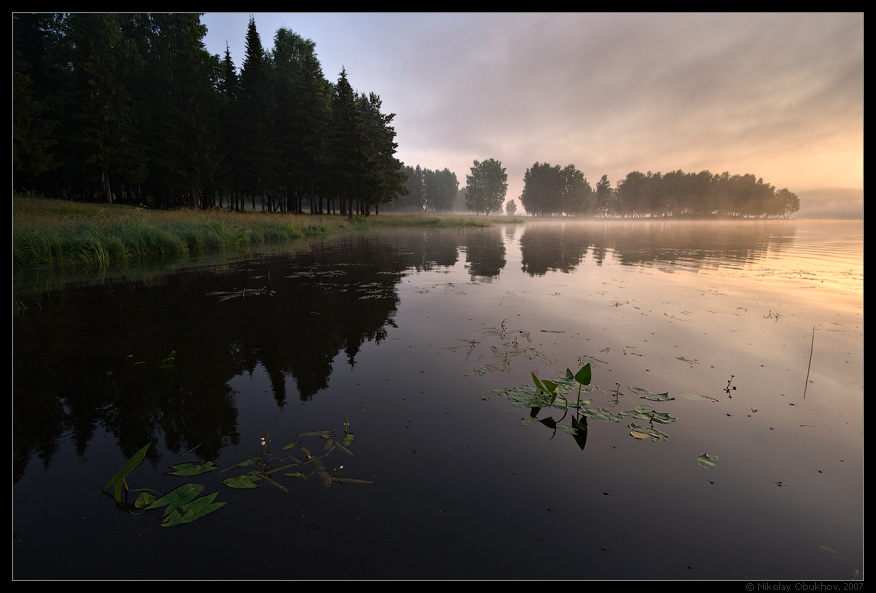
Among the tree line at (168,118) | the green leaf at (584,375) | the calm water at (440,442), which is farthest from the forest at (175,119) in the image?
the green leaf at (584,375)

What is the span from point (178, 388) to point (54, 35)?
52745 millimetres

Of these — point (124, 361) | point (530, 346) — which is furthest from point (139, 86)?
point (530, 346)

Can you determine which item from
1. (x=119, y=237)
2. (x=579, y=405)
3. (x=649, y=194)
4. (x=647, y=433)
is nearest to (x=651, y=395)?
(x=647, y=433)

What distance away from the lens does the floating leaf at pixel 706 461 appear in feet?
9.33

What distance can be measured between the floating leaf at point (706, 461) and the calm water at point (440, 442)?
0.05 metres

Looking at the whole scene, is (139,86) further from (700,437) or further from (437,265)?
(700,437)

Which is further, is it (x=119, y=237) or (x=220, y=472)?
(x=119, y=237)

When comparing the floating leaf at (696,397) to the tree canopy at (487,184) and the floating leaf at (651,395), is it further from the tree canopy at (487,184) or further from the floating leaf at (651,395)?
the tree canopy at (487,184)

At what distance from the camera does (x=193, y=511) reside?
91.0 inches

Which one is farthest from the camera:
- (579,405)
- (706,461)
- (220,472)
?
(579,405)

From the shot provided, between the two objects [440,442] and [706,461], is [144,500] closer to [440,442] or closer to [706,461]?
[440,442]

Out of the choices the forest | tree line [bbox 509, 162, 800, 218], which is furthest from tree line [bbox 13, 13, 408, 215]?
tree line [bbox 509, 162, 800, 218]

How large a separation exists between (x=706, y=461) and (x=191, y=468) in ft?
13.7

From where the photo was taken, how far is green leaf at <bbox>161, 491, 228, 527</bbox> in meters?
2.24
